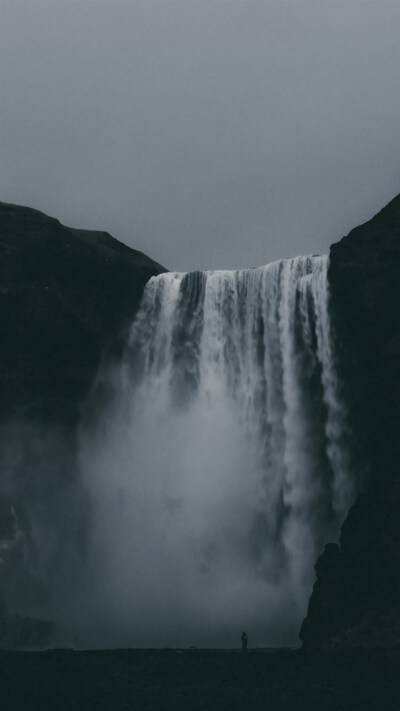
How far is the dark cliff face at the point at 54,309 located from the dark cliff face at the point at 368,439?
14136 mm

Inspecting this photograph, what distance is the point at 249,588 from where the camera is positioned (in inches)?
1742

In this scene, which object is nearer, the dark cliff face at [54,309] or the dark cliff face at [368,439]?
the dark cliff face at [368,439]

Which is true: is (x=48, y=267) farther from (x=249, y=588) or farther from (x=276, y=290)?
(x=249, y=588)

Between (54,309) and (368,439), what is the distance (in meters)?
20.1

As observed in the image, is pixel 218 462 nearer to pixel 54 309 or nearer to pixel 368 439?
pixel 368 439

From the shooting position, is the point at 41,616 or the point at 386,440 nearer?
the point at 386,440

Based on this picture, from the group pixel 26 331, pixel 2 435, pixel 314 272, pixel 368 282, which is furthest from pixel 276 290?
pixel 2 435

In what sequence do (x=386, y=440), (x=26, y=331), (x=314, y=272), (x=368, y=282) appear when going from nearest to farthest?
1. (x=386, y=440)
2. (x=368, y=282)
3. (x=314, y=272)
4. (x=26, y=331)

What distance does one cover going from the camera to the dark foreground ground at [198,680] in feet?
94.2

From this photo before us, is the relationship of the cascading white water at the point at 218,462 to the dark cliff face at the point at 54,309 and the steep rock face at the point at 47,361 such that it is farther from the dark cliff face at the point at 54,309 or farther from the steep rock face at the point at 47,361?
the dark cliff face at the point at 54,309

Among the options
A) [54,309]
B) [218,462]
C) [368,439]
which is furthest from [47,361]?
[368,439]

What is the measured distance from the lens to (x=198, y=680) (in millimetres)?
32062

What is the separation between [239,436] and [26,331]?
14.3 metres

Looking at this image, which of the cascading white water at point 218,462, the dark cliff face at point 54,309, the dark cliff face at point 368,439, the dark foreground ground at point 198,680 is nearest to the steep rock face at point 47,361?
the dark cliff face at point 54,309
